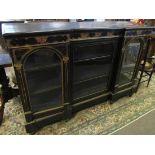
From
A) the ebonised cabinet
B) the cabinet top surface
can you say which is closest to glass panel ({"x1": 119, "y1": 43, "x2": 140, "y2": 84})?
the ebonised cabinet

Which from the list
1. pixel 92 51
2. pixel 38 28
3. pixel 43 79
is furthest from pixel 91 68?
pixel 38 28

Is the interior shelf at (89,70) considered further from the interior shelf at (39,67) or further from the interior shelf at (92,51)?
the interior shelf at (39,67)

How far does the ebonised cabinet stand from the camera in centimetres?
129

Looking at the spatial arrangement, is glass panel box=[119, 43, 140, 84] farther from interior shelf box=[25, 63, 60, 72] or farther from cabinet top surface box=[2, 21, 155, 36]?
interior shelf box=[25, 63, 60, 72]

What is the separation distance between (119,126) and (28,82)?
46.9 inches

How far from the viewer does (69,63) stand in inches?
61.0

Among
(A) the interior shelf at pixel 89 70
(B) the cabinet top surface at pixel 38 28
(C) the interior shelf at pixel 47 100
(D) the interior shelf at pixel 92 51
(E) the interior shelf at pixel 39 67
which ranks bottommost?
(C) the interior shelf at pixel 47 100

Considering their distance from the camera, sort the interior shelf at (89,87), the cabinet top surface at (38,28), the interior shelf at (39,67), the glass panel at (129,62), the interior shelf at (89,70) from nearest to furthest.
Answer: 1. the cabinet top surface at (38,28)
2. the interior shelf at (39,67)
3. the interior shelf at (89,70)
4. the interior shelf at (89,87)
5. the glass panel at (129,62)

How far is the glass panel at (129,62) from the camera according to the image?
2.00 meters

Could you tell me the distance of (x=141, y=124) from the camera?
73.0 inches

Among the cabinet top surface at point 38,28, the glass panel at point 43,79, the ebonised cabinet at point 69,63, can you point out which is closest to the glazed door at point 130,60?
the ebonised cabinet at point 69,63
